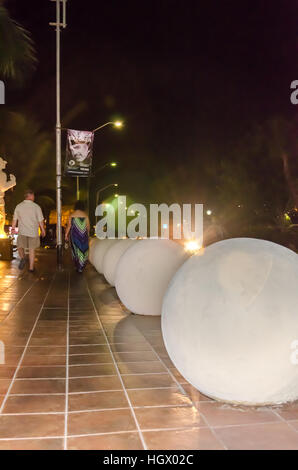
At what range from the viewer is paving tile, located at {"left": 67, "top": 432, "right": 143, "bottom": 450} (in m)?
3.19

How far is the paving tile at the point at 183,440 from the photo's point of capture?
321 cm

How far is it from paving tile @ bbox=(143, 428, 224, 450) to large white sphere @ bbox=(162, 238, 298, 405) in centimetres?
50

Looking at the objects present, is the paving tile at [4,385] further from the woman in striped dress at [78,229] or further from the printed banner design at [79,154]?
the printed banner design at [79,154]

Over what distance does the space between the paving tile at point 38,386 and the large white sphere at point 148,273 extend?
323 centimetres

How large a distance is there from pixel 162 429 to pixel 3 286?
8663 mm

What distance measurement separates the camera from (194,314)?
3877 millimetres

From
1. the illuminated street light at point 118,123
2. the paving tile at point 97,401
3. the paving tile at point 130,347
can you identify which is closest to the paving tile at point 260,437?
the paving tile at point 97,401

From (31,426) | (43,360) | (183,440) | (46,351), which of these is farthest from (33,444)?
(46,351)

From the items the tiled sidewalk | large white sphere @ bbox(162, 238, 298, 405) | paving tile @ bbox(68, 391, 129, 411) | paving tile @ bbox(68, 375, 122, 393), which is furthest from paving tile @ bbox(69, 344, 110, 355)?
large white sphere @ bbox(162, 238, 298, 405)

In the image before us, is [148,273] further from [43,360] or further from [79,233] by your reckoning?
[79,233]

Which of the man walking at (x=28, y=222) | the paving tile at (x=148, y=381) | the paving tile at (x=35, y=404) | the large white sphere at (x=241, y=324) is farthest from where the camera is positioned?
the man walking at (x=28, y=222)

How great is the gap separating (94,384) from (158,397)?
0.67 m
